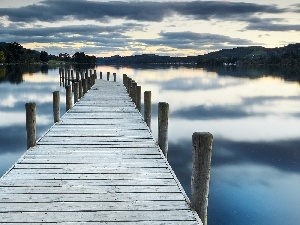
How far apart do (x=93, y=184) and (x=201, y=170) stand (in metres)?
1.91

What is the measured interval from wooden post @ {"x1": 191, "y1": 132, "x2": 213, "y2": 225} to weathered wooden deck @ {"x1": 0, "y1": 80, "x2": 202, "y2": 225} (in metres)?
0.17

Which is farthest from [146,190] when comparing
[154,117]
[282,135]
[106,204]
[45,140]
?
[154,117]

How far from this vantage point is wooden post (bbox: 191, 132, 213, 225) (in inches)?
186

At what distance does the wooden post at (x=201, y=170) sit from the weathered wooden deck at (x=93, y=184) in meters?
0.17

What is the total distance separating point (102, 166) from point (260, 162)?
9.23 meters

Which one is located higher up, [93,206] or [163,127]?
[163,127]

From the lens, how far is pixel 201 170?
4797 millimetres

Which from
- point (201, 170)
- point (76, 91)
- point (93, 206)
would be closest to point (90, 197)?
point (93, 206)

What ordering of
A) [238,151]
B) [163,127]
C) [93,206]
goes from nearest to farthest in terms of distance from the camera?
[93,206] → [163,127] → [238,151]

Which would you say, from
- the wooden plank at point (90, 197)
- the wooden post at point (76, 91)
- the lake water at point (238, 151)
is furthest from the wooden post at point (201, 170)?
the wooden post at point (76, 91)

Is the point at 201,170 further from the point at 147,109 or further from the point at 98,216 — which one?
the point at 147,109

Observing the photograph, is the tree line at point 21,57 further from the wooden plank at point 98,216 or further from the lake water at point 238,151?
the wooden plank at point 98,216

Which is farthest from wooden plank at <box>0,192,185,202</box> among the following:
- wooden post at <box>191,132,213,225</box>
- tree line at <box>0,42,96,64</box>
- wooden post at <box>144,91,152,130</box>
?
tree line at <box>0,42,96,64</box>

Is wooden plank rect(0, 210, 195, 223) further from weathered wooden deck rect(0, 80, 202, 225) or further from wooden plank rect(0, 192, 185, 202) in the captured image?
wooden plank rect(0, 192, 185, 202)
